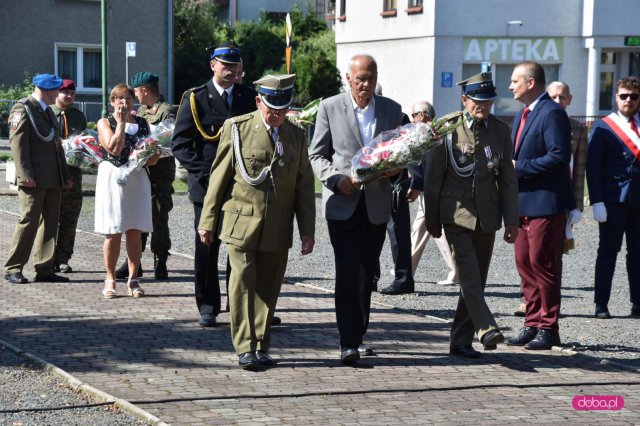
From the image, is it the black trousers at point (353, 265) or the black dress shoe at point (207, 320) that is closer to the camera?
the black trousers at point (353, 265)

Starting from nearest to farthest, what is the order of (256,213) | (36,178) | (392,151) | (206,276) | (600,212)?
(392,151) < (256,213) < (206,276) < (600,212) < (36,178)

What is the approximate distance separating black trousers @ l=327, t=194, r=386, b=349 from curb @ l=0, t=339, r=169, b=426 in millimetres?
1776

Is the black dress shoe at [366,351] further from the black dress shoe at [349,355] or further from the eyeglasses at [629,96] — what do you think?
the eyeglasses at [629,96]

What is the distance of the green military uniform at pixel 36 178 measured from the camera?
1096cm

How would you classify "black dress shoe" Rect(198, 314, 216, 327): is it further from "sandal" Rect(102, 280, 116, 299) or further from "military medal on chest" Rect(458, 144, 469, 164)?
"military medal on chest" Rect(458, 144, 469, 164)

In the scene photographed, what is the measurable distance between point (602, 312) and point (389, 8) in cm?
3362

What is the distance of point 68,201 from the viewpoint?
12.1m

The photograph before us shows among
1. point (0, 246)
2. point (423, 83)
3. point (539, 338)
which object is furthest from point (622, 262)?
point (423, 83)

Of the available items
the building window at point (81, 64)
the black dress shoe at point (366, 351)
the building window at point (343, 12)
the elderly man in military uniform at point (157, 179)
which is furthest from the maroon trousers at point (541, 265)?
the building window at point (343, 12)

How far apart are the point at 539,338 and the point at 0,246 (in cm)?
771

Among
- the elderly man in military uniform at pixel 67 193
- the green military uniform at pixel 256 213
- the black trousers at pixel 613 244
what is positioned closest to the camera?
the green military uniform at pixel 256 213

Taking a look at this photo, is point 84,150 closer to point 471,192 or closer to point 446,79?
point 471,192

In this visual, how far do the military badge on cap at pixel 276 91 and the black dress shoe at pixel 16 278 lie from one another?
184 inches

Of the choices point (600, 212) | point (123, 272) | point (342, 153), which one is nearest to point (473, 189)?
point (342, 153)
